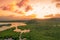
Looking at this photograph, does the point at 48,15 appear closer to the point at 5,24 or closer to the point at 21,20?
Result: the point at 21,20

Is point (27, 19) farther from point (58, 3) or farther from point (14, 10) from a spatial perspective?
point (58, 3)

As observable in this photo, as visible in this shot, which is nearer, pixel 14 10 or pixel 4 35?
pixel 4 35

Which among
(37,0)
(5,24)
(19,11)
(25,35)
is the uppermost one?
(37,0)

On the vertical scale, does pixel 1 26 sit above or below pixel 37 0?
below

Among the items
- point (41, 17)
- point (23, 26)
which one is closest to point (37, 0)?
point (41, 17)

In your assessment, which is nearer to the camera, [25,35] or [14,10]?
[25,35]

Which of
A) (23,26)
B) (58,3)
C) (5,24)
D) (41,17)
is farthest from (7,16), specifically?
(58,3)
